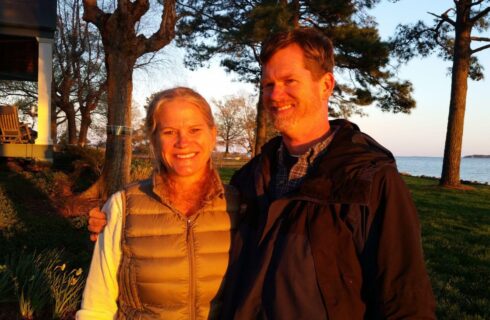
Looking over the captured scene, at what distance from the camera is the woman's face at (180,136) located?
2.08 m

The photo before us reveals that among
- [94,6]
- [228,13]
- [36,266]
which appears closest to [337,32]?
[228,13]

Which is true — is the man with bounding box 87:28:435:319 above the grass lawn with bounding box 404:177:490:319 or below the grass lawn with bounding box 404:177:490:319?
above

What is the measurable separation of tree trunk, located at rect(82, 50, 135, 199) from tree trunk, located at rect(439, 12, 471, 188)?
447 inches

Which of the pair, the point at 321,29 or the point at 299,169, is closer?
the point at 299,169

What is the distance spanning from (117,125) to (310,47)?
6.73 meters

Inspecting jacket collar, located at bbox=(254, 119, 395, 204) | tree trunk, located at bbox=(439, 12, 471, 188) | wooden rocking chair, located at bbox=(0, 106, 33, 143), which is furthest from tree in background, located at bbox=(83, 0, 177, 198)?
tree trunk, located at bbox=(439, 12, 471, 188)

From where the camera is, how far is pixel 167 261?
196 centimetres

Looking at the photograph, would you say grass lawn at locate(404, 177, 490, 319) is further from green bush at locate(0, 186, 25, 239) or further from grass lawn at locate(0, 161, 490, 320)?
green bush at locate(0, 186, 25, 239)

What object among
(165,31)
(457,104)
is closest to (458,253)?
(165,31)

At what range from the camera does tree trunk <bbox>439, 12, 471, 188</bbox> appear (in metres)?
15.0

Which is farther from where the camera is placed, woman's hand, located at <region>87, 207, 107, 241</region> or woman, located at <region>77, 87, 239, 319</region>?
woman's hand, located at <region>87, 207, 107, 241</region>

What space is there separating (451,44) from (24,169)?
15452mm

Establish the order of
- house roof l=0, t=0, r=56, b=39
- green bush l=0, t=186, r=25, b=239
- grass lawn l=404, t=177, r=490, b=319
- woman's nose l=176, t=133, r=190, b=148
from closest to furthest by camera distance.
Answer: woman's nose l=176, t=133, r=190, b=148 → grass lawn l=404, t=177, r=490, b=319 → green bush l=0, t=186, r=25, b=239 → house roof l=0, t=0, r=56, b=39

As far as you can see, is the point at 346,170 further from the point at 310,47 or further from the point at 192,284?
the point at 192,284
